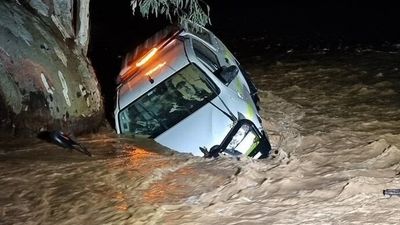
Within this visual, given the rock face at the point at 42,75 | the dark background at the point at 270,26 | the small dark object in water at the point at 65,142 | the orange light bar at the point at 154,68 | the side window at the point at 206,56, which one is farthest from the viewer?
the dark background at the point at 270,26

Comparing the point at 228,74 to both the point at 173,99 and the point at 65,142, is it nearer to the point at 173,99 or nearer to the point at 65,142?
the point at 173,99

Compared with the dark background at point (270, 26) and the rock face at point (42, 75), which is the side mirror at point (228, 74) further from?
the dark background at point (270, 26)

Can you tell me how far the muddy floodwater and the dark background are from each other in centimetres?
393

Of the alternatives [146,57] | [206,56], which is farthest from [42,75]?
[206,56]

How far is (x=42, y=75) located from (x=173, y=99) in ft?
9.04

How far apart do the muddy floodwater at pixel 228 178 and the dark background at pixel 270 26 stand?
3927 millimetres

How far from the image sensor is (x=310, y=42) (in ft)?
67.2

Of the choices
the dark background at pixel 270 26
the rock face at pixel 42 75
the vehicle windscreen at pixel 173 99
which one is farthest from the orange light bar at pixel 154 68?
the dark background at pixel 270 26

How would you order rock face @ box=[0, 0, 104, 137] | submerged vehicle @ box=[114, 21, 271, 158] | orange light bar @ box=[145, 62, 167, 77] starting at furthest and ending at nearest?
rock face @ box=[0, 0, 104, 137]
orange light bar @ box=[145, 62, 167, 77]
submerged vehicle @ box=[114, 21, 271, 158]

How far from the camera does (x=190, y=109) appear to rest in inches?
330

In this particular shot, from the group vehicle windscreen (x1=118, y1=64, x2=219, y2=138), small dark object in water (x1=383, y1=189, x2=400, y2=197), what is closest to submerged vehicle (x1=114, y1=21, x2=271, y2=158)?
vehicle windscreen (x1=118, y1=64, x2=219, y2=138)

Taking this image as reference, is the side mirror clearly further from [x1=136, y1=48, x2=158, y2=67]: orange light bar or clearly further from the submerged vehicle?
[x1=136, y1=48, x2=158, y2=67]: orange light bar

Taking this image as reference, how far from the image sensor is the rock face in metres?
9.72

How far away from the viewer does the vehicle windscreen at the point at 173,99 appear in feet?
27.6
